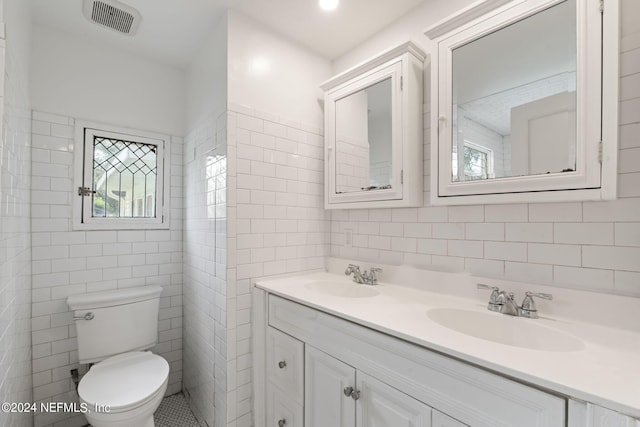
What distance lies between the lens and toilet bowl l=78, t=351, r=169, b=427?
1.33 meters

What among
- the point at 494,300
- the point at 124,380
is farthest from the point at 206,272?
the point at 494,300

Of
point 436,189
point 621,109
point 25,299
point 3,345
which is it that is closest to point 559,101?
point 621,109

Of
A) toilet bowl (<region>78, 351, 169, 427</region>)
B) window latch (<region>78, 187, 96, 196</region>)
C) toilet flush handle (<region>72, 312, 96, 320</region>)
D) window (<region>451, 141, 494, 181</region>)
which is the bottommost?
toilet bowl (<region>78, 351, 169, 427</region>)

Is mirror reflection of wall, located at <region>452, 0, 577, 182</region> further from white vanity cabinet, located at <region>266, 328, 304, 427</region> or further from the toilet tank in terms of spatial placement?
the toilet tank

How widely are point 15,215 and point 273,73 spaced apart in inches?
57.1

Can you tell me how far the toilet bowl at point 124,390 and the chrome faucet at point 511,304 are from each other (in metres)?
1.66

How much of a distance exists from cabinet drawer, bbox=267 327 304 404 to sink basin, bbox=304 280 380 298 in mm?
315

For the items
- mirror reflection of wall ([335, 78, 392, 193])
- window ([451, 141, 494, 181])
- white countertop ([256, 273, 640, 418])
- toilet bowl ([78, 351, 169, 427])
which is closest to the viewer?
white countertop ([256, 273, 640, 418])

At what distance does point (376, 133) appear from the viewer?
163cm

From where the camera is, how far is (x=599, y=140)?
3.06 ft

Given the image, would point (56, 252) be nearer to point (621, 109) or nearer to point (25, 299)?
point (25, 299)

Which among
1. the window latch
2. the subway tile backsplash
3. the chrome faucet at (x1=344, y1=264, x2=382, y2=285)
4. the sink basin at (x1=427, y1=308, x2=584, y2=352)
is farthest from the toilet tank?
the sink basin at (x1=427, y1=308, x2=584, y2=352)

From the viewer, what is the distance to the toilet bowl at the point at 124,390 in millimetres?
1325

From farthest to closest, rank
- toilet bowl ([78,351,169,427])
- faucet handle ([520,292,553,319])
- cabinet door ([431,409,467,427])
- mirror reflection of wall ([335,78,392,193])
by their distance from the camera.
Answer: mirror reflection of wall ([335,78,392,193]) < toilet bowl ([78,351,169,427]) < faucet handle ([520,292,553,319]) < cabinet door ([431,409,467,427])
